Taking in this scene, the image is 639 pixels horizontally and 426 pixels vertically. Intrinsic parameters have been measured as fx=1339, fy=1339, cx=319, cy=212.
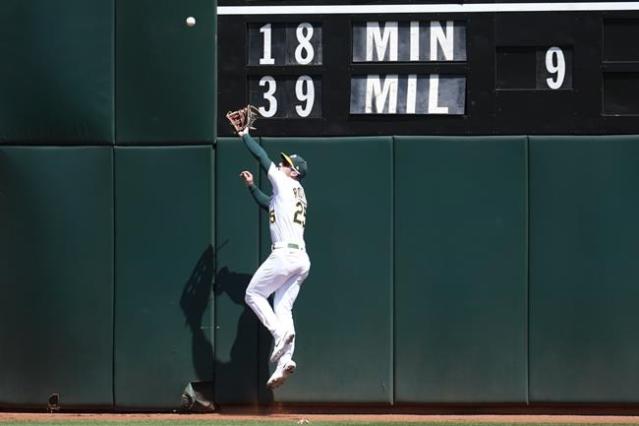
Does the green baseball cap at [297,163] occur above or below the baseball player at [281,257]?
above

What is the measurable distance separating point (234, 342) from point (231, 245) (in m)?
0.75

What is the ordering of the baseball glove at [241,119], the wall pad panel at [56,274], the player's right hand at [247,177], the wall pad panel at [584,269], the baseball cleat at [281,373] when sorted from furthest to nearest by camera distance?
the wall pad panel at [56,274] → the wall pad panel at [584,269] → the baseball glove at [241,119] → the player's right hand at [247,177] → the baseball cleat at [281,373]

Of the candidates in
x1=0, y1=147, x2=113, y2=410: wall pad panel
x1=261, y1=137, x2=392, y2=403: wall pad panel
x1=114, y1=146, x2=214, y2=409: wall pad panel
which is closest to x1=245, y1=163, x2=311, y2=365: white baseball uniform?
x1=261, y1=137, x2=392, y2=403: wall pad panel

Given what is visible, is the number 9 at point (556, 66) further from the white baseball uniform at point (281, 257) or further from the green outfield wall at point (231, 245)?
the white baseball uniform at point (281, 257)

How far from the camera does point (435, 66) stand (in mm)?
10125

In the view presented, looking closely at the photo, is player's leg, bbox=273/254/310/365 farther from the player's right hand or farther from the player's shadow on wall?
the player's right hand

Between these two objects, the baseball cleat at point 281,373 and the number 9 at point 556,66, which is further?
the number 9 at point 556,66

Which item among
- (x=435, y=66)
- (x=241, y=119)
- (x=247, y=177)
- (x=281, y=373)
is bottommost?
(x=281, y=373)

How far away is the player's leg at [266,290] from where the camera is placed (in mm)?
9680

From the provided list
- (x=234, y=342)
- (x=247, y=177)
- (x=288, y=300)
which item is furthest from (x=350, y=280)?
(x=247, y=177)

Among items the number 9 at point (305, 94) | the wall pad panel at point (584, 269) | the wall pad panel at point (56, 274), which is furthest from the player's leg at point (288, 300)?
the wall pad panel at point (584, 269)

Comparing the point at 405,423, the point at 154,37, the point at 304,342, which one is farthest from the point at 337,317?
the point at 154,37

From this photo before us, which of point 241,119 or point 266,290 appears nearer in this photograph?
point 266,290

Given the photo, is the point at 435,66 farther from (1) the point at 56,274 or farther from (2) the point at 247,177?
(1) the point at 56,274
